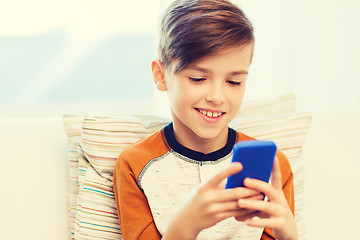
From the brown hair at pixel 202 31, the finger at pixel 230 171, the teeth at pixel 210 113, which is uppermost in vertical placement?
the brown hair at pixel 202 31

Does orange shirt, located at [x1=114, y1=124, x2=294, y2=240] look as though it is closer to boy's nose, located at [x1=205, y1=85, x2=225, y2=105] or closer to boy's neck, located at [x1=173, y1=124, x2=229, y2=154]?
boy's neck, located at [x1=173, y1=124, x2=229, y2=154]

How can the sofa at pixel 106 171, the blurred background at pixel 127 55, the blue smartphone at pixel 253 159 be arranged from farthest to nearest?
1. the blurred background at pixel 127 55
2. the sofa at pixel 106 171
3. the blue smartphone at pixel 253 159

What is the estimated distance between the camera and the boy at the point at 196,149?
3.02 ft

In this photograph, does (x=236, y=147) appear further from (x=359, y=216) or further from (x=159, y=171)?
(x=359, y=216)

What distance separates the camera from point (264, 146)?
811 mm

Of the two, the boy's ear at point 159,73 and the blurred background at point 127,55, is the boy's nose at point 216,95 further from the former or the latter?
the blurred background at point 127,55

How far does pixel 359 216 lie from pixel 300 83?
2.64 feet

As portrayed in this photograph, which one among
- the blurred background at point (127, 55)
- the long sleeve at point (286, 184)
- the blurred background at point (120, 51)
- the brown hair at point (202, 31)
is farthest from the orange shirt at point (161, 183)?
the blurred background at point (120, 51)

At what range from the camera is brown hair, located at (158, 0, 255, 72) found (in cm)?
103

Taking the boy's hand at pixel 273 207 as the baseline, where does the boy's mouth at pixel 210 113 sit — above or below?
above

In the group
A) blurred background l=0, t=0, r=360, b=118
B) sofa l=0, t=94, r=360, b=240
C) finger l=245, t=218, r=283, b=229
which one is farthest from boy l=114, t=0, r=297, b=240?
blurred background l=0, t=0, r=360, b=118

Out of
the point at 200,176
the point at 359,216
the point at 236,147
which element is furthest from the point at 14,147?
the point at 359,216

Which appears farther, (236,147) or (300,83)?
(300,83)

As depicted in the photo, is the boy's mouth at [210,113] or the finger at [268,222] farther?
the boy's mouth at [210,113]
